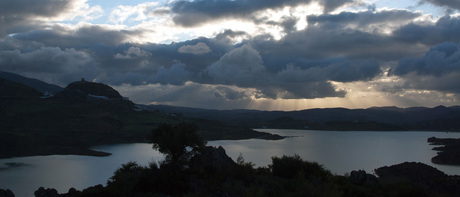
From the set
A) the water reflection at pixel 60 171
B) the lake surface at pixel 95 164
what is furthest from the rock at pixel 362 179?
the water reflection at pixel 60 171

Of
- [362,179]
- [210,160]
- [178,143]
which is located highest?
[178,143]

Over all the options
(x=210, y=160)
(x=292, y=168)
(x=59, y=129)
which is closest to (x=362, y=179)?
(x=292, y=168)

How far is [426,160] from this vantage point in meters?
116

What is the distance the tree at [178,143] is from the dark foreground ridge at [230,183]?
778 millimetres

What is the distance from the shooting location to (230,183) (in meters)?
31.7

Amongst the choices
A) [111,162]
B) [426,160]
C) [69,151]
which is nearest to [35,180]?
[111,162]

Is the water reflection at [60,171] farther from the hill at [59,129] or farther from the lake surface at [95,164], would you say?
the hill at [59,129]

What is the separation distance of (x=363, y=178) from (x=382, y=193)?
14.6 ft

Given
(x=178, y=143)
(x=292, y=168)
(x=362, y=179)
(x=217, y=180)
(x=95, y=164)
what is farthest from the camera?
(x=95, y=164)

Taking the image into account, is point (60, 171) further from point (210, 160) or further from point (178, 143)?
point (210, 160)

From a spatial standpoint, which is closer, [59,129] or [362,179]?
[362,179]

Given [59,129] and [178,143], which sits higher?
[178,143]

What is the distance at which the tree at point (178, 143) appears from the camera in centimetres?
3759

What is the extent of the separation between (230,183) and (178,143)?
8.53m
